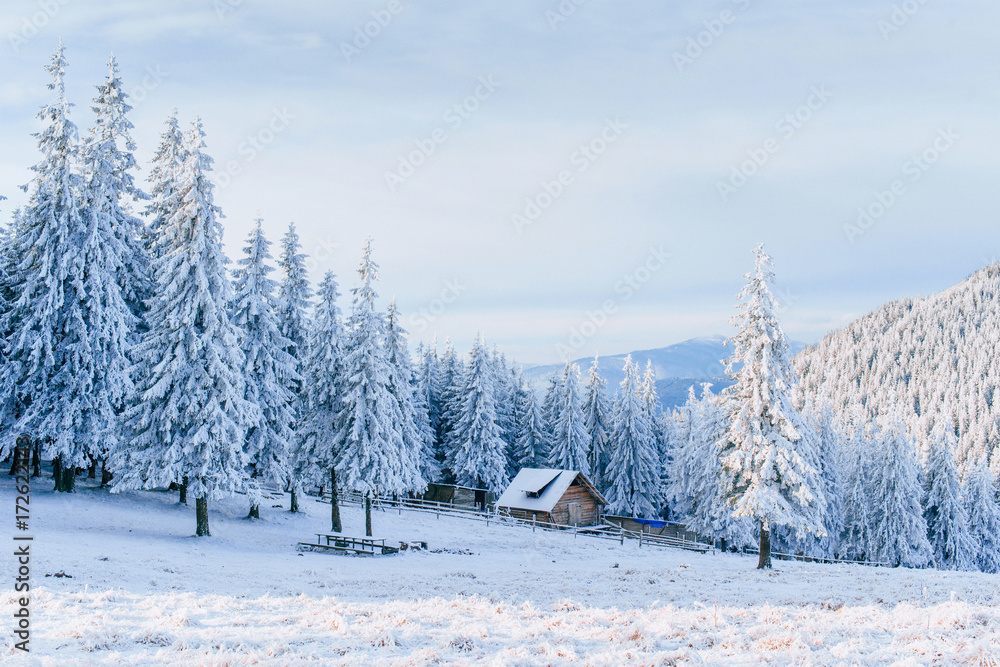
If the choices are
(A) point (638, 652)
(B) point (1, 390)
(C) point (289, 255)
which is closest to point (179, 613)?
(A) point (638, 652)

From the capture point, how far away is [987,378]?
198 metres

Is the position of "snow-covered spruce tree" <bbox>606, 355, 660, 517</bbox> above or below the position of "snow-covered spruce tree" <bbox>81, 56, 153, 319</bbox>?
below

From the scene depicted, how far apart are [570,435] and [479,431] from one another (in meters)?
9.93

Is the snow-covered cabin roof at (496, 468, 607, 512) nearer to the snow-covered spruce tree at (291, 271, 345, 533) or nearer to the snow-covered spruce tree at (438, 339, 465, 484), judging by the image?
the snow-covered spruce tree at (438, 339, 465, 484)

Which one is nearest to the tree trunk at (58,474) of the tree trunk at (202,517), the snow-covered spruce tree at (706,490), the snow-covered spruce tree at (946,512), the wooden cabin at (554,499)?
the tree trunk at (202,517)

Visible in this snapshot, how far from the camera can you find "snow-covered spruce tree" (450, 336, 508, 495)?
180 ft

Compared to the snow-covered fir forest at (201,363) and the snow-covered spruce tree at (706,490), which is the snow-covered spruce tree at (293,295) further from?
the snow-covered spruce tree at (706,490)

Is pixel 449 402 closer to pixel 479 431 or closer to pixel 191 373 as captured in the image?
pixel 479 431

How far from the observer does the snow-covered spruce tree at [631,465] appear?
59188 mm

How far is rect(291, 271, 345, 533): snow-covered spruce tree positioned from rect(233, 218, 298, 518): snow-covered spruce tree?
1115 mm

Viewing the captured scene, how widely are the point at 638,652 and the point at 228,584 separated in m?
13.0

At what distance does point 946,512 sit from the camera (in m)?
55.2

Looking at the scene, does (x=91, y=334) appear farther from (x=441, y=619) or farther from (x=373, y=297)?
(x=441, y=619)

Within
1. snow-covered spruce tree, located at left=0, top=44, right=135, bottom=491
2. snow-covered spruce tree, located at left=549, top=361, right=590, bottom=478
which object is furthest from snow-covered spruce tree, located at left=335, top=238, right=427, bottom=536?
snow-covered spruce tree, located at left=549, top=361, right=590, bottom=478
